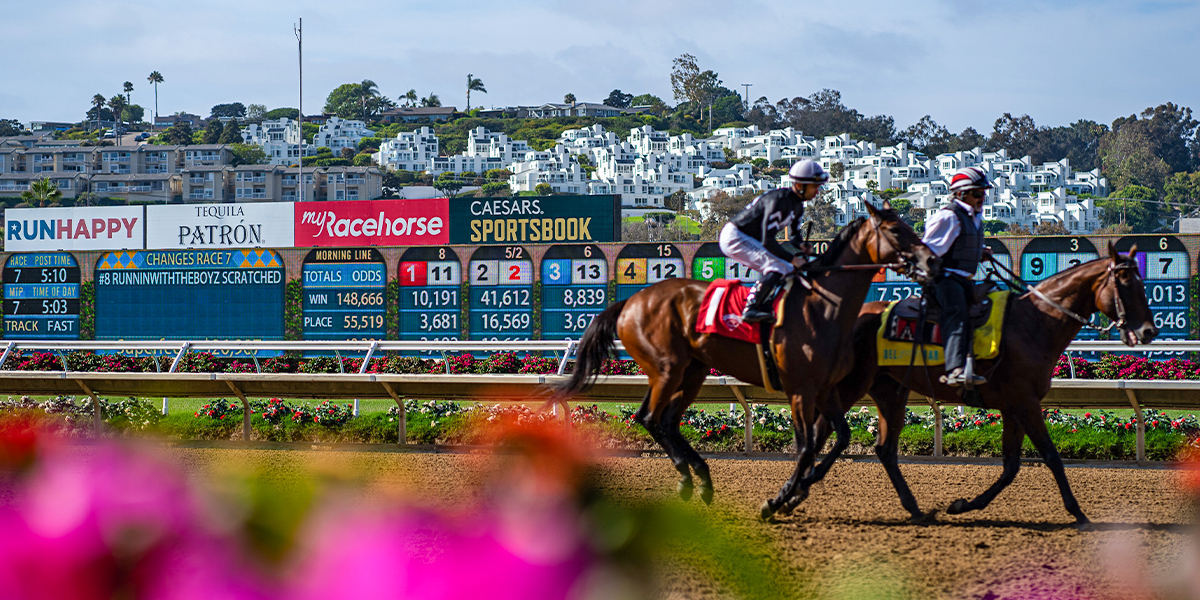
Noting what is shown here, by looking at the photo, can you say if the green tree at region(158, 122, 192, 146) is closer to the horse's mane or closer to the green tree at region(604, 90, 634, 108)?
the green tree at region(604, 90, 634, 108)

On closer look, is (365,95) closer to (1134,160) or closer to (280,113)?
(280,113)

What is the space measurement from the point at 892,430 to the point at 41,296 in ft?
49.6

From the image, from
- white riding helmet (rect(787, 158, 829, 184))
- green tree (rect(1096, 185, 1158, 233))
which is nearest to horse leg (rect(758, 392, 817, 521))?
white riding helmet (rect(787, 158, 829, 184))

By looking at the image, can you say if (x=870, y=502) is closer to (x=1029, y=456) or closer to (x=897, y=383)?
(x=897, y=383)

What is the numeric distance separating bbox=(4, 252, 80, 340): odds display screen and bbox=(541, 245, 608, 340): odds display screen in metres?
7.50

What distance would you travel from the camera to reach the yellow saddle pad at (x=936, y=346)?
5.72 metres

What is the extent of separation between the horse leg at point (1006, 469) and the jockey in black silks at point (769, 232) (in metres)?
1.41

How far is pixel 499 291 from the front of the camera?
1586cm

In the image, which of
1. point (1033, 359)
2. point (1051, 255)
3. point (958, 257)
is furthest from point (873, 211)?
point (1051, 255)

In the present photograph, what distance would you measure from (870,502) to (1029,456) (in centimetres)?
243

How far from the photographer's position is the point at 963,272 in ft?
19.8

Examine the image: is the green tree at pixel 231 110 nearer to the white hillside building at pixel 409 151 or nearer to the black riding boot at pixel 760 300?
the white hillside building at pixel 409 151

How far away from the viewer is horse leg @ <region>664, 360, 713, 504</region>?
19.7 feet

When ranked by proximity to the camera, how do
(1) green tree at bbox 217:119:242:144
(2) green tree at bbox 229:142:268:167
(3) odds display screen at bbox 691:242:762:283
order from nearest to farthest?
(3) odds display screen at bbox 691:242:762:283, (2) green tree at bbox 229:142:268:167, (1) green tree at bbox 217:119:242:144
